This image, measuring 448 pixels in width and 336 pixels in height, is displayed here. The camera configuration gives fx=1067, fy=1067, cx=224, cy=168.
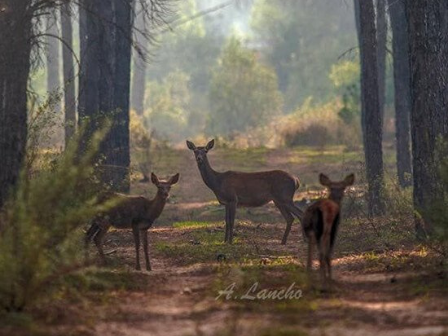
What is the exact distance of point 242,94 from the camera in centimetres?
6888

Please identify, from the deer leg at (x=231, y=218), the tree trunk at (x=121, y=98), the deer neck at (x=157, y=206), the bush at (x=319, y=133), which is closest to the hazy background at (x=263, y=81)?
the bush at (x=319, y=133)

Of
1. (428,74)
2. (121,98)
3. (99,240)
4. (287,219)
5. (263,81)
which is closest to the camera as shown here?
(99,240)

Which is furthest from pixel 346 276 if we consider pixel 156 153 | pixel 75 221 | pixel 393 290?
pixel 156 153

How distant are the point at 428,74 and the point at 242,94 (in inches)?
2099

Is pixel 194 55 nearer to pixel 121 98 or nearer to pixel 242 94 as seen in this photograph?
pixel 242 94

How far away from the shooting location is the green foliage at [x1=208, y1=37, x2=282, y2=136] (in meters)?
67.8

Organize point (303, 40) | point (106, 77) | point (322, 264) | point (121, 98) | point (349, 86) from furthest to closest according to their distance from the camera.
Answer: point (303, 40), point (349, 86), point (121, 98), point (106, 77), point (322, 264)

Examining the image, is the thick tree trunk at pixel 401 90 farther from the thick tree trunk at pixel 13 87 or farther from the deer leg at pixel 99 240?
the thick tree trunk at pixel 13 87

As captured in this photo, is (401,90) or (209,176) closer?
(209,176)

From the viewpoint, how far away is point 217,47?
349 feet

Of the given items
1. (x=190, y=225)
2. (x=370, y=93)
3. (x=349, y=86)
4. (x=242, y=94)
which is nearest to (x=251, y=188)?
(x=190, y=225)

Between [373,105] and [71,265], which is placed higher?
[373,105]

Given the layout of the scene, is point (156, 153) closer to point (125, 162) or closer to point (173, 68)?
point (125, 162)

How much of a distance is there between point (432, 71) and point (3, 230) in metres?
7.32
